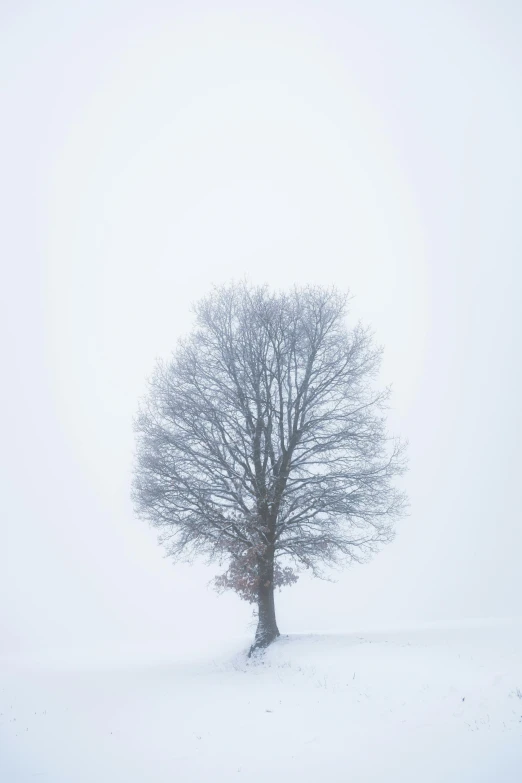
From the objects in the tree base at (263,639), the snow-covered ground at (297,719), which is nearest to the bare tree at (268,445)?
the tree base at (263,639)

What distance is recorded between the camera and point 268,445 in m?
17.5

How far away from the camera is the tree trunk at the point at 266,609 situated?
16.6 meters

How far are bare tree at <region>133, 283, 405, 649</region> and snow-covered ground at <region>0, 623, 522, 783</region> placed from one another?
3.41 meters

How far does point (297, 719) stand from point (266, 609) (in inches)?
324

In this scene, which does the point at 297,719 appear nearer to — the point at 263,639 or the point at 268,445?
the point at 263,639

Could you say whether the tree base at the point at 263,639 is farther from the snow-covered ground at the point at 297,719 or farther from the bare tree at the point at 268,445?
the snow-covered ground at the point at 297,719

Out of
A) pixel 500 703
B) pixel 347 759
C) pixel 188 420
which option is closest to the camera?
pixel 347 759

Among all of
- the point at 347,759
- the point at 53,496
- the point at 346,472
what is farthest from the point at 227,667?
the point at 53,496

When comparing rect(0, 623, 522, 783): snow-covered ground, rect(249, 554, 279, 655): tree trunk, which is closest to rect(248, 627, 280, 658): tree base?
rect(249, 554, 279, 655): tree trunk

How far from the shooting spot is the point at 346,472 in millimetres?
16984

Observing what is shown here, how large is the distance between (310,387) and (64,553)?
49337 mm

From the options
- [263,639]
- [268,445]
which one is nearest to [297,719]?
[263,639]

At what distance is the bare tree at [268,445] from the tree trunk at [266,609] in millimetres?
46

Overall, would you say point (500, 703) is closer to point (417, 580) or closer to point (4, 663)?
point (4, 663)
